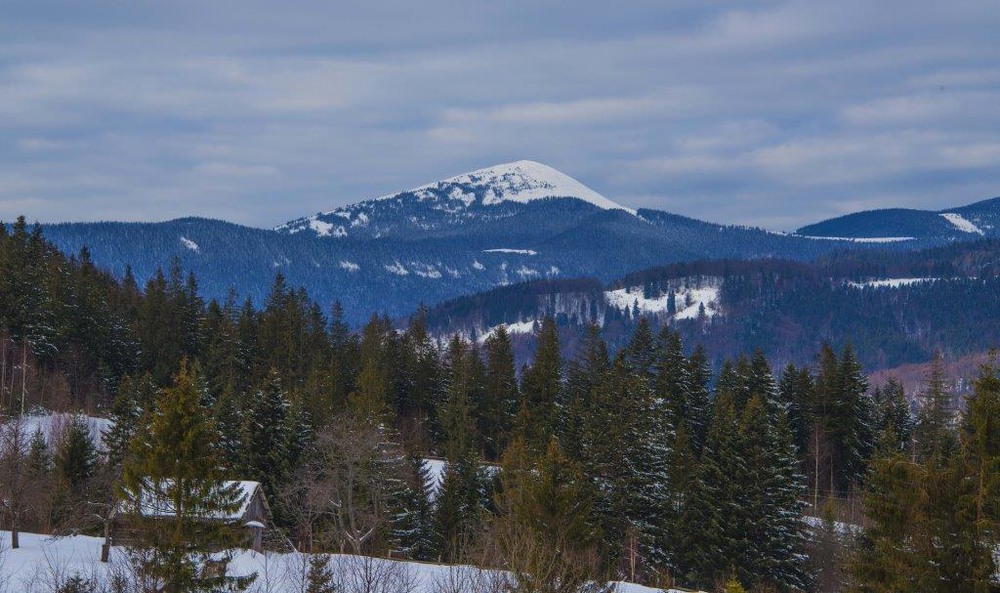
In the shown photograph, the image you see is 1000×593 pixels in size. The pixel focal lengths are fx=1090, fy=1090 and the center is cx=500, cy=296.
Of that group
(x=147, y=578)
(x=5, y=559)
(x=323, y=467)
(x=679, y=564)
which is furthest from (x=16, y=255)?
(x=147, y=578)

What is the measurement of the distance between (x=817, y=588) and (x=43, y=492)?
1626 inches

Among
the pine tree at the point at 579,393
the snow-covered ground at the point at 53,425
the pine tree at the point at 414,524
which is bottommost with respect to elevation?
the pine tree at the point at 414,524

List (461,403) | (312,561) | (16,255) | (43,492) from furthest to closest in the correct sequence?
(16,255)
(461,403)
(43,492)
(312,561)

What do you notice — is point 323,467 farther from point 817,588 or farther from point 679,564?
point 817,588

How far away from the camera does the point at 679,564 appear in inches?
2253

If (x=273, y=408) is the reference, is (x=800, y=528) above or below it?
below

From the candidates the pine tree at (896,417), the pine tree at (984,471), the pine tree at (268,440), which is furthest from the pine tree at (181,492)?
the pine tree at (896,417)

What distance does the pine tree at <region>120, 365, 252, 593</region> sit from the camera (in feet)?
104

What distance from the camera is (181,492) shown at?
107ft

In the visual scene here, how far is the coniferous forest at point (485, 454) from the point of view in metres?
31.9

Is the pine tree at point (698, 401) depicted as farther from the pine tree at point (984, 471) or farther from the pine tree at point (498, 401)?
the pine tree at point (984, 471)

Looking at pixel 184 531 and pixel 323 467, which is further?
pixel 323 467

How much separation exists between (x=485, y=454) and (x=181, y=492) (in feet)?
186

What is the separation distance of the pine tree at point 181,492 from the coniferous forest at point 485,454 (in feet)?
0.27
